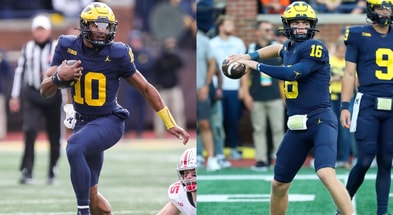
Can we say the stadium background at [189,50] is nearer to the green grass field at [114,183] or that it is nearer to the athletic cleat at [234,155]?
the athletic cleat at [234,155]

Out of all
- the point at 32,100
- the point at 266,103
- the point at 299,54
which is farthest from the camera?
the point at 266,103

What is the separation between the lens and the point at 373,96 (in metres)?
8.80

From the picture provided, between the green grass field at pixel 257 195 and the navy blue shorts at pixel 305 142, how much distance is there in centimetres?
141

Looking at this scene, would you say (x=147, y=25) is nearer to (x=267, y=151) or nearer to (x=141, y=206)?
(x=267, y=151)

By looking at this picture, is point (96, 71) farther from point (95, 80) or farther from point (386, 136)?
point (386, 136)

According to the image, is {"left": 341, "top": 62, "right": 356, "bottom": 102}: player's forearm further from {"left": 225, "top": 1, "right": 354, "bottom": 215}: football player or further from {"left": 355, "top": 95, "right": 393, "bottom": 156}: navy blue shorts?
{"left": 225, "top": 1, "right": 354, "bottom": 215}: football player

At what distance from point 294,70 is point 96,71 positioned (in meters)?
1.47

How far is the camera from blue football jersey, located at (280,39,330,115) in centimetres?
786

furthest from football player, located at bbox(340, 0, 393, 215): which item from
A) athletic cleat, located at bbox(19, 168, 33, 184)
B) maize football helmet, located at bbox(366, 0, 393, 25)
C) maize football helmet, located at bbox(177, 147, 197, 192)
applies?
athletic cleat, located at bbox(19, 168, 33, 184)

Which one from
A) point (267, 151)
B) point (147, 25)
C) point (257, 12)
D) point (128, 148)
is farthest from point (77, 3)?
point (267, 151)

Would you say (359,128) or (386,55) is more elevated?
(386,55)

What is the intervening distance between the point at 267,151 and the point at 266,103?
2.34 feet

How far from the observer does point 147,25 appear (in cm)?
2564

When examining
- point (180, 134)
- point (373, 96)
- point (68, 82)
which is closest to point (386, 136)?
point (373, 96)
